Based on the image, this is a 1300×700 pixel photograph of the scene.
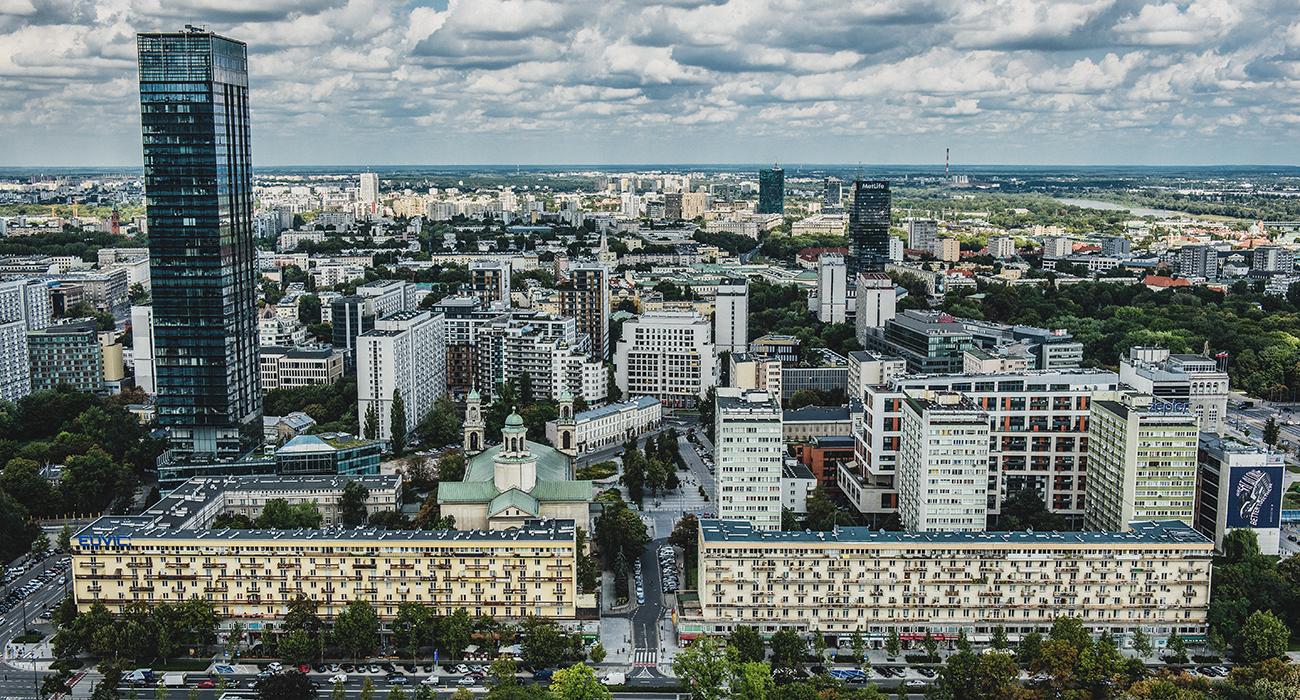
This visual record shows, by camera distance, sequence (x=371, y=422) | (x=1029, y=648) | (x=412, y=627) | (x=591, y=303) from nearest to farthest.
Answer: (x=1029, y=648), (x=412, y=627), (x=371, y=422), (x=591, y=303)

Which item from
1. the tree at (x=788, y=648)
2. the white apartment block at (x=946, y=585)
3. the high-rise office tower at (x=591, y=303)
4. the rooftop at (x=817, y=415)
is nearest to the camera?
the tree at (x=788, y=648)

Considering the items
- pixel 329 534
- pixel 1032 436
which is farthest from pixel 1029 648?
pixel 329 534

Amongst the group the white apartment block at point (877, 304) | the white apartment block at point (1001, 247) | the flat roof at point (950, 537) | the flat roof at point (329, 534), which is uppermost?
the white apartment block at point (1001, 247)

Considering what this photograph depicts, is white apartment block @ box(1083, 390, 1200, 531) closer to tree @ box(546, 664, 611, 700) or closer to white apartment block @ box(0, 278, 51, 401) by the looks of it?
tree @ box(546, 664, 611, 700)

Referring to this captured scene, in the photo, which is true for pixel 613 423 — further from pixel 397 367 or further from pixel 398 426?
pixel 397 367

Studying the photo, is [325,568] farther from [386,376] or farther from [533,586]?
[386,376]

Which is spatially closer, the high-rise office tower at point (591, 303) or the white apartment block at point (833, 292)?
the high-rise office tower at point (591, 303)

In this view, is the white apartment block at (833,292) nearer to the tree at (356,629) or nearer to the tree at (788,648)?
the tree at (788,648)

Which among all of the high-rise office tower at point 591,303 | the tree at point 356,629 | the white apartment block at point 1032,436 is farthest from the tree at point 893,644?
the high-rise office tower at point 591,303

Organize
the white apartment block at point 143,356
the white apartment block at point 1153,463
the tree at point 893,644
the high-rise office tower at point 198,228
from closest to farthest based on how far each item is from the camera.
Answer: the tree at point 893,644, the white apartment block at point 1153,463, the high-rise office tower at point 198,228, the white apartment block at point 143,356
